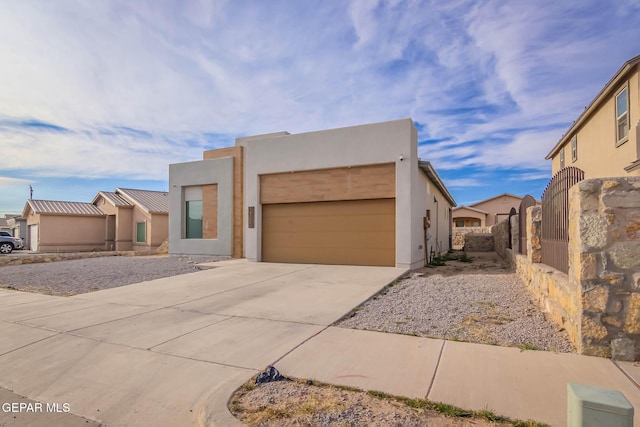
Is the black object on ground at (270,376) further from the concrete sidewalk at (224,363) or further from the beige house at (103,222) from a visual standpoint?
the beige house at (103,222)

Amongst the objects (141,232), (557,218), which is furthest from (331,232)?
(141,232)

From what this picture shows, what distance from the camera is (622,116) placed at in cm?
1171

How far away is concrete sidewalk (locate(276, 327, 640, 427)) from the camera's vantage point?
3270 millimetres

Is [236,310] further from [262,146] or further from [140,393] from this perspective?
[262,146]

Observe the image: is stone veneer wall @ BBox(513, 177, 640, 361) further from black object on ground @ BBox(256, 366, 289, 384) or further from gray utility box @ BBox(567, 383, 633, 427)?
black object on ground @ BBox(256, 366, 289, 384)

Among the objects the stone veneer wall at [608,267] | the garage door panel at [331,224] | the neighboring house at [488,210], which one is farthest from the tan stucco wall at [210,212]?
the neighboring house at [488,210]

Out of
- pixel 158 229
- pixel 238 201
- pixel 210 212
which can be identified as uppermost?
pixel 238 201

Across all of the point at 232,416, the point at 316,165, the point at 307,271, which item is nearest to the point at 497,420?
the point at 232,416

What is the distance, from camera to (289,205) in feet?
49.1

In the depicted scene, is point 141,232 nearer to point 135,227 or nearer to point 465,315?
point 135,227

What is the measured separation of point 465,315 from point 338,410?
3728 mm

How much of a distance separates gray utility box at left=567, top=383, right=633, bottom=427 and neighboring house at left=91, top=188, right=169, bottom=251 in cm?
2886

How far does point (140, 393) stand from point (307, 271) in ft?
28.0

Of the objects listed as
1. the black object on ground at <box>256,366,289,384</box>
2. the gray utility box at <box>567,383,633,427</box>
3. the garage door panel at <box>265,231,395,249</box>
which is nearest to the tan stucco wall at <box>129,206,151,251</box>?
the garage door panel at <box>265,231,395,249</box>
